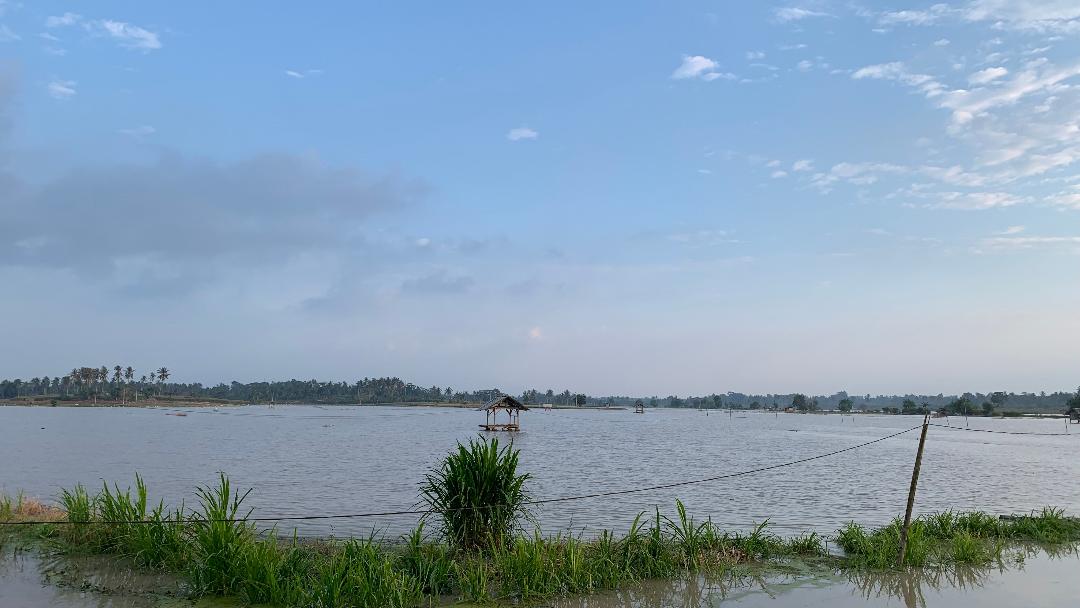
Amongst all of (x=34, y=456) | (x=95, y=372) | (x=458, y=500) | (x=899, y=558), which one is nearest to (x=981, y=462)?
(x=899, y=558)

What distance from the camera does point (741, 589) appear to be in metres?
10.4

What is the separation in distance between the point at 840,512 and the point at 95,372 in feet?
684

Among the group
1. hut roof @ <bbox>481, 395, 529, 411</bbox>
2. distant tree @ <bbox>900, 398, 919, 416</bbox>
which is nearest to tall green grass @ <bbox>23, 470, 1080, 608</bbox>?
hut roof @ <bbox>481, 395, 529, 411</bbox>

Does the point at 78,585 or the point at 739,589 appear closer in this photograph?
the point at 78,585

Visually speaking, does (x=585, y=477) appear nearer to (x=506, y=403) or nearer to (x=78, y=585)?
(x=78, y=585)

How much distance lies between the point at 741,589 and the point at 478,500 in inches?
166

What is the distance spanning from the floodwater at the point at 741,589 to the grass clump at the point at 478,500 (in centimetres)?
159

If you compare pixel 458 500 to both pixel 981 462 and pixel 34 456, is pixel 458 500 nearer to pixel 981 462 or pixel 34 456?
pixel 34 456

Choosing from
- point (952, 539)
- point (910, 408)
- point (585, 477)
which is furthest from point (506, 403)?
point (910, 408)

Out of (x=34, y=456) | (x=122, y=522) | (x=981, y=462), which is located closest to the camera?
(x=122, y=522)

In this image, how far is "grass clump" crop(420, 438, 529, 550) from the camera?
10.3 meters

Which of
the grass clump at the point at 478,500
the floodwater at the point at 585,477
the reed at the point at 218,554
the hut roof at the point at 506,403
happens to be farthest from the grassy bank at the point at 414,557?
the hut roof at the point at 506,403

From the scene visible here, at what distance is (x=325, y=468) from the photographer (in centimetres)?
3281

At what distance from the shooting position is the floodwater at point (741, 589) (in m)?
9.11
